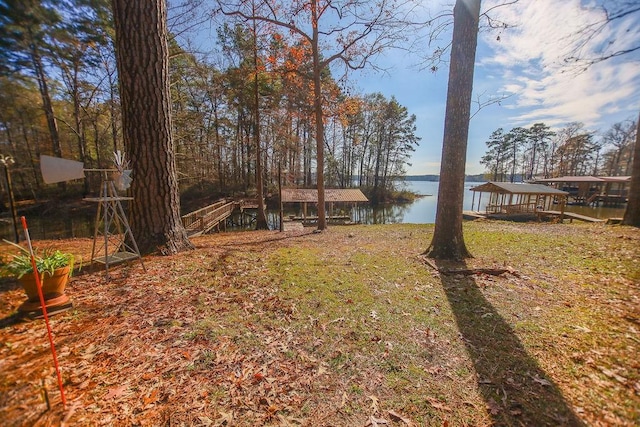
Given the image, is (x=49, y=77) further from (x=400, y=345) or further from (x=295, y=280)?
(x=400, y=345)

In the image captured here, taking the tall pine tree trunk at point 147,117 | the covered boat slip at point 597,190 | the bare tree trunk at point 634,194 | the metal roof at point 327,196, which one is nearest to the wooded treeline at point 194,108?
the tall pine tree trunk at point 147,117

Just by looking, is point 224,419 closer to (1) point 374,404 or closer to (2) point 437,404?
(1) point 374,404

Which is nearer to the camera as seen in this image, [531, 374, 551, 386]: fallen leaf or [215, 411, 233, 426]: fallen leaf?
[215, 411, 233, 426]: fallen leaf

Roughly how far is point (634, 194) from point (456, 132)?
817cm

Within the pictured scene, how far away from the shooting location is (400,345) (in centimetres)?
239

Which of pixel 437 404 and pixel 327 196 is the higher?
pixel 437 404

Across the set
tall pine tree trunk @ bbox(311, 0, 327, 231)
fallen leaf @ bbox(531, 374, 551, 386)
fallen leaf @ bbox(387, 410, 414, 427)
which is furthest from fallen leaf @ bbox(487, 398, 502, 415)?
tall pine tree trunk @ bbox(311, 0, 327, 231)

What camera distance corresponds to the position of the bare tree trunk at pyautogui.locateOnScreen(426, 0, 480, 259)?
448 centimetres

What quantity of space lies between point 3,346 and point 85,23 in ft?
8.57

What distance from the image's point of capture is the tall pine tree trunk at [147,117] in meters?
3.71

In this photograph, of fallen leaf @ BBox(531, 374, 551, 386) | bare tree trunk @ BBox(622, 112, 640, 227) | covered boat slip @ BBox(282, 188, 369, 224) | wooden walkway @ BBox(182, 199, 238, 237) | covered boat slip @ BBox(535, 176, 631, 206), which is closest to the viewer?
fallen leaf @ BBox(531, 374, 551, 386)

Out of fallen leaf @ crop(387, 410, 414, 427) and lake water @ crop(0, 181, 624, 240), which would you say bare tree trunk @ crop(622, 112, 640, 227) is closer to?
fallen leaf @ crop(387, 410, 414, 427)

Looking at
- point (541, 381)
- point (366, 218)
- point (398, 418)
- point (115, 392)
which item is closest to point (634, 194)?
point (541, 381)

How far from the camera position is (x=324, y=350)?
2.28 m
